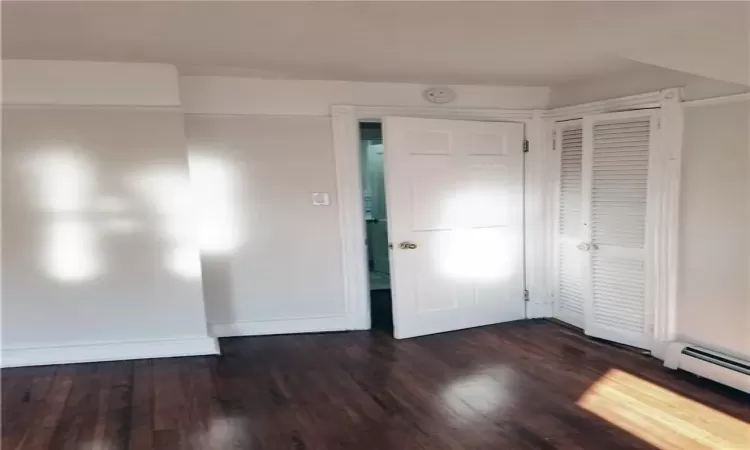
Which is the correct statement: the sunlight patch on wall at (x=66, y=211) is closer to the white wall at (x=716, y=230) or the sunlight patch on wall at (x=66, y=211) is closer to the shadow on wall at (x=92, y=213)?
the shadow on wall at (x=92, y=213)

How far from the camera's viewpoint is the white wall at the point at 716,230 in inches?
128

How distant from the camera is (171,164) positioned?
380 cm

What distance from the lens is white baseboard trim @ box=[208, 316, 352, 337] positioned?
4363 mm

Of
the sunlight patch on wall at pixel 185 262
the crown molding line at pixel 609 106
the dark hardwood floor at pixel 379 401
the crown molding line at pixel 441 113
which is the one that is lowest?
the dark hardwood floor at pixel 379 401

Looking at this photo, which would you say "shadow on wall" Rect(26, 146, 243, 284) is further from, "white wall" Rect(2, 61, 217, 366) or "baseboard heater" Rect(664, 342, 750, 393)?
"baseboard heater" Rect(664, 342, 750, 393)

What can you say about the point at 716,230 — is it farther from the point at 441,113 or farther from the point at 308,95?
the point at 308,95

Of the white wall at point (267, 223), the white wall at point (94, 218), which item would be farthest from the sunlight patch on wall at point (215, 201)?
the white wall at point (94, 218)

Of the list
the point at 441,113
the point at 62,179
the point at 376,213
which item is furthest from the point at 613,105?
the point at 62,179

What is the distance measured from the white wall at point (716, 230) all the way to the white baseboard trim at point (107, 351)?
3402mm

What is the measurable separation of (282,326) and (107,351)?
4.30 feet

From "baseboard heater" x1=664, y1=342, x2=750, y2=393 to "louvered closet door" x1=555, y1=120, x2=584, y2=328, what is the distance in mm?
1031

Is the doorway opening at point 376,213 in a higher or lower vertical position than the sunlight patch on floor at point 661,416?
higher

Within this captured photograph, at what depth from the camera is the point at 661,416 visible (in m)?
2.90

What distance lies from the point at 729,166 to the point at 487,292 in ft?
6.79
